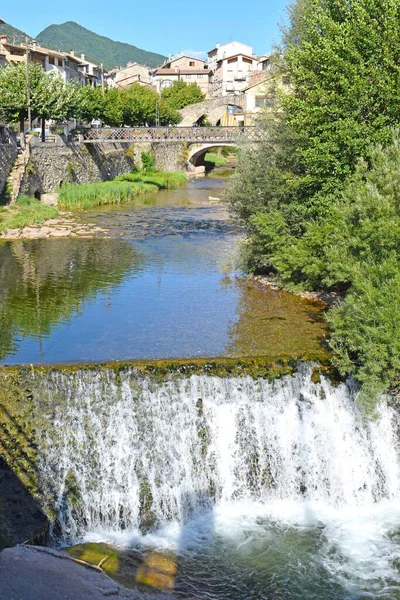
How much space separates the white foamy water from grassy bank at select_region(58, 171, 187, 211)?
26.5 metres

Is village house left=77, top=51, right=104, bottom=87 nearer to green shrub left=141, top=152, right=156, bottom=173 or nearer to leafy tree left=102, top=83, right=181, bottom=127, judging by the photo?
leafy tree left=102, top=83, right=181, bottom=127

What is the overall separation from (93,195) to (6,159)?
18.1 ft

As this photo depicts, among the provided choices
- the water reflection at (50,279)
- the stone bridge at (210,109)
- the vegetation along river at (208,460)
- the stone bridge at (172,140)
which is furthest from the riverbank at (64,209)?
the stone bridge at (210,109)

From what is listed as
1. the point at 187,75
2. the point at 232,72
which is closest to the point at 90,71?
the point at 187,75

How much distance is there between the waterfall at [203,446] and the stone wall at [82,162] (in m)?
26.3

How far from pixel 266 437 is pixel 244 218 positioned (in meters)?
11.3

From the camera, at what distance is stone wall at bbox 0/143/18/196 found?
36.6m

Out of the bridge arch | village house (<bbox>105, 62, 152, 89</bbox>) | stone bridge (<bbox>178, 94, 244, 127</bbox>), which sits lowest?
the bridge arch

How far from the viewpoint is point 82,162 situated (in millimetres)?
47344

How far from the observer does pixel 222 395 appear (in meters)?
14.4

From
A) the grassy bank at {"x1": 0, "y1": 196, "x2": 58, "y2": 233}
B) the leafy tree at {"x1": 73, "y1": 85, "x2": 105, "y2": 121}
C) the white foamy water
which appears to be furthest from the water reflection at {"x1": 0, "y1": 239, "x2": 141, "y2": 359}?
the leafy tree at {"x1": 73, "y1": 85, "x2": 105, "y2": 121}

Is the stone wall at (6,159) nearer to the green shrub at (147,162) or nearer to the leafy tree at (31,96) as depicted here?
the leafy tree at (31,96)

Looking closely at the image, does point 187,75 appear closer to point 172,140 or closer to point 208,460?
point 172,140

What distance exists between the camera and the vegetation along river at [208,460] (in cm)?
1154
